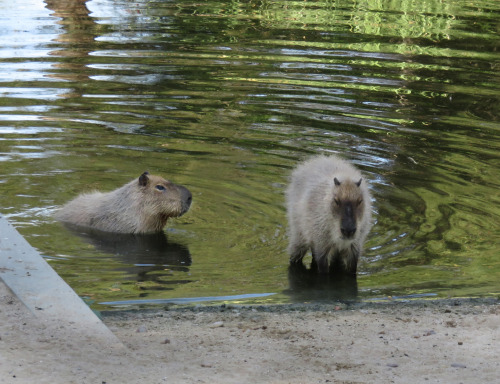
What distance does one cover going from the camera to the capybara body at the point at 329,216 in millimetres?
7695

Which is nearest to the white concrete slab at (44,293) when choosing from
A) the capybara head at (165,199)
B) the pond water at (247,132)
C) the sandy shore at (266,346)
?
the sandy shore at (266,346)

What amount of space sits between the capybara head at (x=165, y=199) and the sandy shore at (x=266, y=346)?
2607mm

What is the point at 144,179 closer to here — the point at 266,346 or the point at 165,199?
the point at 165,199

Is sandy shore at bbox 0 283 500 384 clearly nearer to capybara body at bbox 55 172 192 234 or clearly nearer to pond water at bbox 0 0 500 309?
pond water at bbox 0 0 500 309

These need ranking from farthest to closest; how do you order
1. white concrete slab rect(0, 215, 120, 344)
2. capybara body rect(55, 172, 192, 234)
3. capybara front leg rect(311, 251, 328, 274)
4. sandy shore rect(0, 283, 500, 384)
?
capybara body rect(55, 172, 192, 234)
capybara front leg rect(311, 251, 328, 274)
white concrete slab rect(0, 215, 120, 344)
sandy shore rect(0, 283, 500, 384)

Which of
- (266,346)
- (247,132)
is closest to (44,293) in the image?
(266,346)

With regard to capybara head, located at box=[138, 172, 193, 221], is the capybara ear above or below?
above

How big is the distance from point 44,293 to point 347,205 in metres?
2.63

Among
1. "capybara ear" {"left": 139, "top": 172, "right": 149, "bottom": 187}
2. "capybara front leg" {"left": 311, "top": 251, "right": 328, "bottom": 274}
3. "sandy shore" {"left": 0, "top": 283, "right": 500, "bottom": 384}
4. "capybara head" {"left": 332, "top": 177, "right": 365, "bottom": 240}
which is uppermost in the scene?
"capybara head" {"left": 332, "top": 177, "right": 365, "bottom": 240}

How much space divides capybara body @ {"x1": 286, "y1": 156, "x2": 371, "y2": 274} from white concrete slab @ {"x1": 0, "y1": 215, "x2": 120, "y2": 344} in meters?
2.34

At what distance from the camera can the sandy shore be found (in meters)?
5.45

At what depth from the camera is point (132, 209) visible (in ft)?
30.8

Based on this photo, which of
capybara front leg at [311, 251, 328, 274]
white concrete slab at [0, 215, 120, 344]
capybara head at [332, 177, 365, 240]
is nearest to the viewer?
white concrete slab at [0, 215, 120, 344]

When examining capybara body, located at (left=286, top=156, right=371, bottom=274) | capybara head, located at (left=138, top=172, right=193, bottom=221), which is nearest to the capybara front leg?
capybara body, located at (left=286, top=156, right=371, bottom=274)
